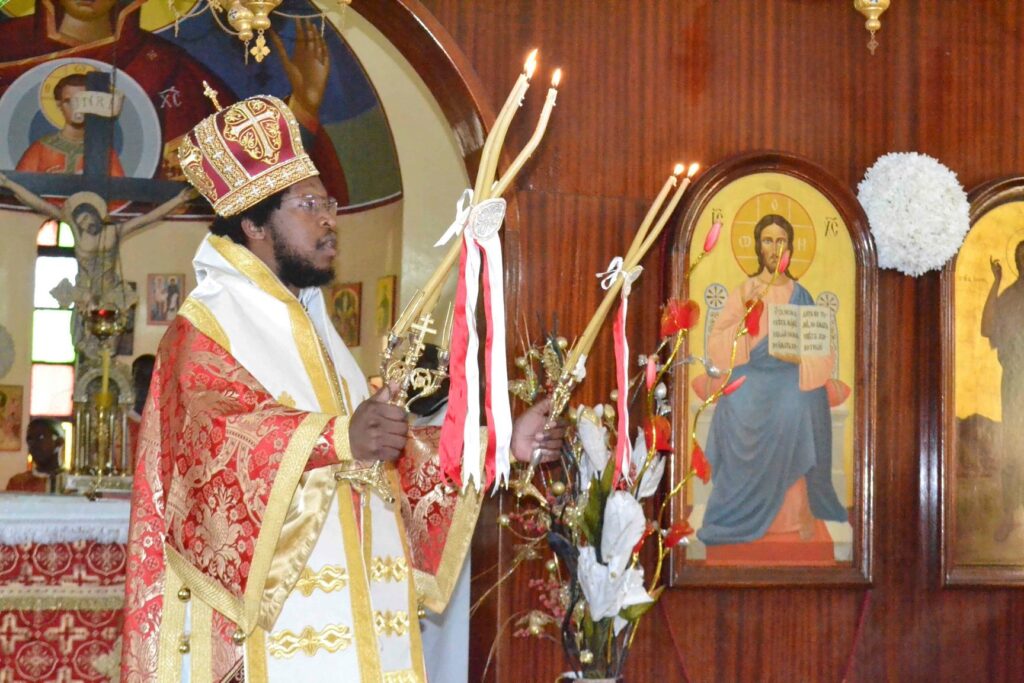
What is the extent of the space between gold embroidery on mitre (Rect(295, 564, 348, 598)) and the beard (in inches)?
29.2

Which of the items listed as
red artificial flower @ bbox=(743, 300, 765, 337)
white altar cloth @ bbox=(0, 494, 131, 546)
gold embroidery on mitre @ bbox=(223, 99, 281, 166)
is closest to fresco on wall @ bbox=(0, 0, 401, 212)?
red artificial flower @ bbox=(743, 300, 765, 337)

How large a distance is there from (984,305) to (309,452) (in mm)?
3049

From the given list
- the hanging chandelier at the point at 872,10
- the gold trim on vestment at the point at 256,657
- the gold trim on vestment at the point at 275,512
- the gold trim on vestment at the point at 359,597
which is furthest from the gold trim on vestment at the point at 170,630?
the hanging chandelier at the point at 872,10

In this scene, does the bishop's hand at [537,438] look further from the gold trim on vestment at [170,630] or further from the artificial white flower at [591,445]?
the gold trim on vestment at [170,630]

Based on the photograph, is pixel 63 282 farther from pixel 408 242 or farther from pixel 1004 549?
pixel 1004 549

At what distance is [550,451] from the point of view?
12.9 feet

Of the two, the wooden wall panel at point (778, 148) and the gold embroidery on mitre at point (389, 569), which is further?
the wooden wall panel at point (778, 148)

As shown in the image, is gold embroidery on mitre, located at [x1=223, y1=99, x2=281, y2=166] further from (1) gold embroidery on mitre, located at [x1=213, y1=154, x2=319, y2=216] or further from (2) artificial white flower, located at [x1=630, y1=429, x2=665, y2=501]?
(2) artificial white flower, located at [x1=630, y1=429, x2=665, y2=501]

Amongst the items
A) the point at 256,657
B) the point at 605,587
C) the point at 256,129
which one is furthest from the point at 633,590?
the point at 256,129

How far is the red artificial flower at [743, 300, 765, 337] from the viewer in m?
4.87

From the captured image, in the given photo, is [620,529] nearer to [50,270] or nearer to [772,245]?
[772,245]

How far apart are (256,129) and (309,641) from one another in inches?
51.3

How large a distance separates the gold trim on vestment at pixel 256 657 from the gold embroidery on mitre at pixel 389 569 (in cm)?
34

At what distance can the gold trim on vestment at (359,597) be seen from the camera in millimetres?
3854
